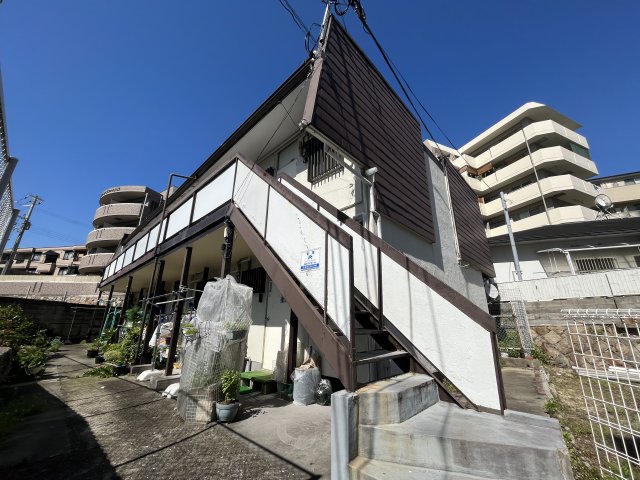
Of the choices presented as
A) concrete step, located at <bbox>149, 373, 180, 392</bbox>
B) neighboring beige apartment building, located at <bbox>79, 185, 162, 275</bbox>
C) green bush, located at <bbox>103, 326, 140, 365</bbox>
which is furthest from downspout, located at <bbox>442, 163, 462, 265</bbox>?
neighboring beige apartment building, located at <bbox>79, 185, 162, 275</bbox>

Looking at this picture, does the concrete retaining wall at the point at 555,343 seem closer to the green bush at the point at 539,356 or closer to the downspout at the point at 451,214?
the green bush at the point at 539,356

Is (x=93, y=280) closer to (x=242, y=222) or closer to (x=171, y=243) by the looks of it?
(x=171, y=243)

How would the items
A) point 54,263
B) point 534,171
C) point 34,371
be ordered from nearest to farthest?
point 34,371, point 534,171, point 54,263

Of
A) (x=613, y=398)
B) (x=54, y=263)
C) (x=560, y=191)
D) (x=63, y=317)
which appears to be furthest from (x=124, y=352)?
(x=54, y=263)

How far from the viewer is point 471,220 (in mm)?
11594

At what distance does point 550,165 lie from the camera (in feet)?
81.7

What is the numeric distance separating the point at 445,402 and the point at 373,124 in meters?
5.71

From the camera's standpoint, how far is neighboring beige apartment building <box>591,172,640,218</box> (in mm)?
25562

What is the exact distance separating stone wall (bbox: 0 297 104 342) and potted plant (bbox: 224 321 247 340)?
1460cm

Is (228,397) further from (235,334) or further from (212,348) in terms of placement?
(235,334)

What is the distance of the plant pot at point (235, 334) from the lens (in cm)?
398

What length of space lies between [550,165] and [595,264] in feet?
45.4

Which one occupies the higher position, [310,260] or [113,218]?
[113,218]

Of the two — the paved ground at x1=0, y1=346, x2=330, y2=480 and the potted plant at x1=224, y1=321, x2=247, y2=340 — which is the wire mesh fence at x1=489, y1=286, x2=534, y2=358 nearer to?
the paved ground at x1=0, y1=346, x2=330, y2=480
